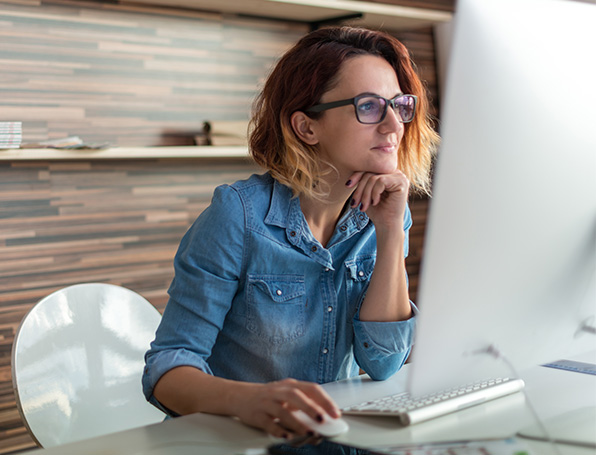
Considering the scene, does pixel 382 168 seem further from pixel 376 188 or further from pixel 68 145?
pixel 68 145

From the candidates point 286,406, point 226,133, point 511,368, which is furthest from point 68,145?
point 511,368

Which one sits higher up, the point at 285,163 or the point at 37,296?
the point at 285,163

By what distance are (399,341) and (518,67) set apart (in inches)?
27.4

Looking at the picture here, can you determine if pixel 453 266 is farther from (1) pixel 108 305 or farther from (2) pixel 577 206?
(1) pixel 108 305

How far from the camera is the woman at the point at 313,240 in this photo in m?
1.24

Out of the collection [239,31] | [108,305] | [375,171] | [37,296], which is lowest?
[37,296]

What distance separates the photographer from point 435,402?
0.94 m

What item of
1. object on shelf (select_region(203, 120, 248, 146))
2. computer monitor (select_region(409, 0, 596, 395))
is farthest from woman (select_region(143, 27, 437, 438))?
object on shelf (select_region(203, 120, 248, 146))

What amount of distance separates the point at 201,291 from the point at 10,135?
1201 millimetres

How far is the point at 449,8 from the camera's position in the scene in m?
3.01

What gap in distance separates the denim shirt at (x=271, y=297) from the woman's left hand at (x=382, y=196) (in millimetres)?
99

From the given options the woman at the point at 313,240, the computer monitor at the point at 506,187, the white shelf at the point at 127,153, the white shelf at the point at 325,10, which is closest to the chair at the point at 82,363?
the woman at the point at 313,240

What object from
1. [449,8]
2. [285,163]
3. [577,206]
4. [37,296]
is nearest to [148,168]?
[37,296]

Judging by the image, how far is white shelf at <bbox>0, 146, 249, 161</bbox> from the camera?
2100mm
